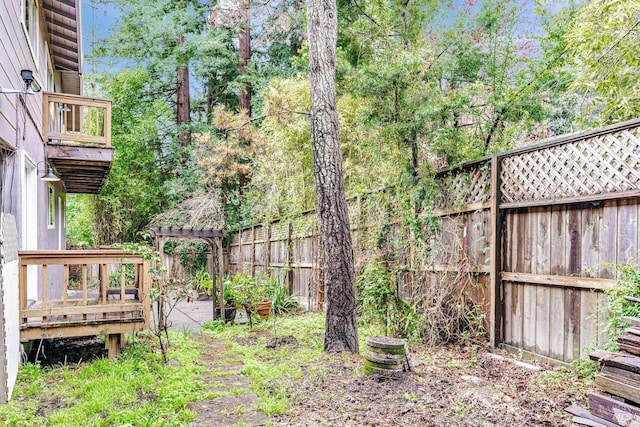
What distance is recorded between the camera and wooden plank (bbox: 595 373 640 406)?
8.20 feet

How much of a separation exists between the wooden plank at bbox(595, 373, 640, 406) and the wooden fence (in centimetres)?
97

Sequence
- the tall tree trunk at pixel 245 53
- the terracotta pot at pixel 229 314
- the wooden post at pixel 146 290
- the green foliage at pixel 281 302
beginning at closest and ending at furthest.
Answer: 1. the wooden post at pixel 146 290
2. the terracotta pot at pixel 229 314
3. the green foliage at pixel 281 302
4. the tall tree trunk at pixel 245 53

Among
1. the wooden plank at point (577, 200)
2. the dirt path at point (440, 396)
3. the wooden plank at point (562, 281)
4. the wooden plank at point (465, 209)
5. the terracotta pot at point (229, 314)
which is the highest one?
the wooden plank at point (577, 200)

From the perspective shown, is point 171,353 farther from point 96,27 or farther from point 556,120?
point 96,27

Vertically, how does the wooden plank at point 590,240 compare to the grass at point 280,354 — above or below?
above

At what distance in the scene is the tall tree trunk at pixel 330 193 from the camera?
4.82 m

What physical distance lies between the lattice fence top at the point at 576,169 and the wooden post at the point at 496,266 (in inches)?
2.9

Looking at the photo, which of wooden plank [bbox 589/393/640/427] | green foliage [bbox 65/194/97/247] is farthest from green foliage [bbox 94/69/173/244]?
wooden plank [bbox 589/393/640/427]

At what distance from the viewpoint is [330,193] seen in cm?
484

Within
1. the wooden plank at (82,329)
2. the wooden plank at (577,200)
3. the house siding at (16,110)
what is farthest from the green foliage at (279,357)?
the house siding at (16,110)

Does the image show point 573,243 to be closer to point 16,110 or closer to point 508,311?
point 508,311

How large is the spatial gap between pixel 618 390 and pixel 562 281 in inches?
56.9

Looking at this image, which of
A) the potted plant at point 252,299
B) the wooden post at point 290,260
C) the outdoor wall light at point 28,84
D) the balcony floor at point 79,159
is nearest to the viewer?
the outdoor wall light at point 28,84

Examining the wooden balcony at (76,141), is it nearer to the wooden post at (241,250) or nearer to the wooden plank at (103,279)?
the wooden plank at (103,279)
